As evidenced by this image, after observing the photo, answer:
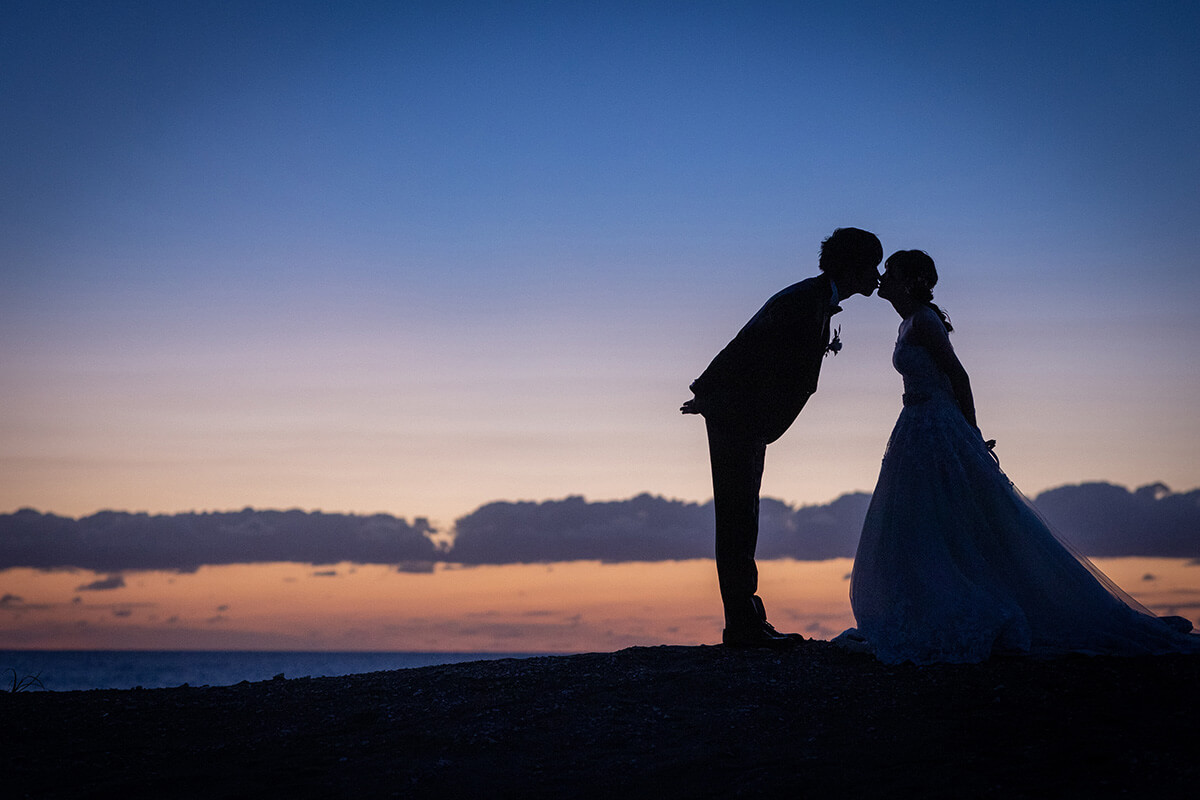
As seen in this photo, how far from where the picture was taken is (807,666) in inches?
A: 281

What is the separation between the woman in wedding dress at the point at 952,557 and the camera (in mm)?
6949

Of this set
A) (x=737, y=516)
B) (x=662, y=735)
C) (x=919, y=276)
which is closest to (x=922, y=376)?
(x=919, y=276)

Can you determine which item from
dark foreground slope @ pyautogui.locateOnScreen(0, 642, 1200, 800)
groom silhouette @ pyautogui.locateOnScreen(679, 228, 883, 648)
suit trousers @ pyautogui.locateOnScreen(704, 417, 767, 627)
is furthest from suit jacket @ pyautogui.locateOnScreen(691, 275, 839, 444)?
dark foreground slope @ pyautogui.locateOnScreen(0, 642, 1200, 800)

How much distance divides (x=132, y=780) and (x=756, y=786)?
3.93m

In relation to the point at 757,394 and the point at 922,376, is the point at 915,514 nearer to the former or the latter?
the point at 922,376

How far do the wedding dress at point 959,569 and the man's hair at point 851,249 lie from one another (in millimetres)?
669

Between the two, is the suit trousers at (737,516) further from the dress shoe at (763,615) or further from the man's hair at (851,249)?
the man's hair at (851,249)

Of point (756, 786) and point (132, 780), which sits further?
point (132, 780)

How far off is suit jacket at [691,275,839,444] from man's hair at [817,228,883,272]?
185 mm

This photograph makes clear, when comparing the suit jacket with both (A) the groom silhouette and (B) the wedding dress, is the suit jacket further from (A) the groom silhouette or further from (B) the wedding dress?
(B) the wedding dress

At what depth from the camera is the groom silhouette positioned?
8039 mm

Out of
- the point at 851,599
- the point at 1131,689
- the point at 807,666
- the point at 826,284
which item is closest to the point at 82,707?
the point at 807,666

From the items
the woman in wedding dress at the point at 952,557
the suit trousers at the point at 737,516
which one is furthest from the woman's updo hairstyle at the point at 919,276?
the suit trousers at the point at 737,516

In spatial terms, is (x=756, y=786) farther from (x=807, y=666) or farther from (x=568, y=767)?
(x=807, y=666)
